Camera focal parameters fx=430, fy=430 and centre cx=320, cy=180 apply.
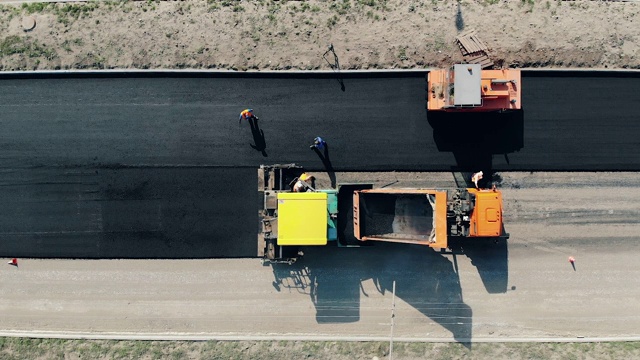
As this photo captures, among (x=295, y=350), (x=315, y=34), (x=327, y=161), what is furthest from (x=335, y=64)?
(x=295, y=350)

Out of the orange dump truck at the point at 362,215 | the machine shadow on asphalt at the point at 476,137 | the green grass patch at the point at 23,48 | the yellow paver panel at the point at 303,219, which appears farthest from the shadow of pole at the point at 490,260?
the green grass patch at the point at 23,48

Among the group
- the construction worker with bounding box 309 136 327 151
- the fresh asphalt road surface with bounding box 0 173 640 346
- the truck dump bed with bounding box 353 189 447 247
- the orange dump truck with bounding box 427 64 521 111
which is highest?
the orange dump truck with bounding box 427 64 521 111

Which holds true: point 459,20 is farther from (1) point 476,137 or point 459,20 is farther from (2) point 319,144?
(2) point 319,144

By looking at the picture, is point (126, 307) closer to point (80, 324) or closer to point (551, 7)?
point (80, 324)

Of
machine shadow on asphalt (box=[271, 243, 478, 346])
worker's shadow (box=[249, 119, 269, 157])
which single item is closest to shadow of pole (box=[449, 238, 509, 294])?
machine shadow on asphalt (box=[271, 243, 478, 346])

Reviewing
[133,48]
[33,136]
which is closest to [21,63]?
[33,136]

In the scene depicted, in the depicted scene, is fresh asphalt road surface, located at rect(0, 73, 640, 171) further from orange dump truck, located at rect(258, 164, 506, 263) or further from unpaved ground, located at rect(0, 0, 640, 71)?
orange dump truck, located at rect(258, 164, 506, 263)
